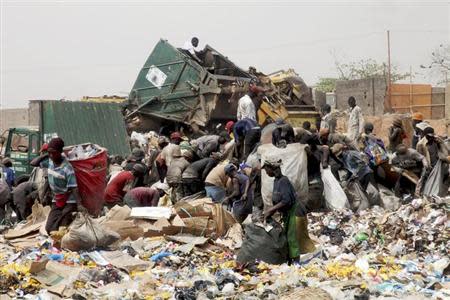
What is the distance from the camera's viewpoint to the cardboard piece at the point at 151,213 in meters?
7.97

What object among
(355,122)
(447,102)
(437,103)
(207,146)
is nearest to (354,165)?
(355,122)

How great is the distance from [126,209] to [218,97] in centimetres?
711

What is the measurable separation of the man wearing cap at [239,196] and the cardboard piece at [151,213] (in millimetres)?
888

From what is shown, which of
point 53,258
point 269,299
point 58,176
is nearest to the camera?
point 269,299

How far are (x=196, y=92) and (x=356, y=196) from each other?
6628mm

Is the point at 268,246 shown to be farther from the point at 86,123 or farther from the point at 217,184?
the point at 86,123

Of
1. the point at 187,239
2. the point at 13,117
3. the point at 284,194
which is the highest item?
the point at 284,194

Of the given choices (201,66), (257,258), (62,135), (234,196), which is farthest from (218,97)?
(257,258)

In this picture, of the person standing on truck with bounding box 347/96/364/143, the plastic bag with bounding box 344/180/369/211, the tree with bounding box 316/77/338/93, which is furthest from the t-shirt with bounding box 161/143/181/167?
the tree with bounding box 316/77/338/93

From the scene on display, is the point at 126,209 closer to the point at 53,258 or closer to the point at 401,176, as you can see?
the point at 53,258

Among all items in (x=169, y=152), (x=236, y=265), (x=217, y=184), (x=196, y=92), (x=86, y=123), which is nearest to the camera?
(x=236, y=265)

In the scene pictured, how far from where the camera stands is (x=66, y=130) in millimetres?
13891

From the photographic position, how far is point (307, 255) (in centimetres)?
674

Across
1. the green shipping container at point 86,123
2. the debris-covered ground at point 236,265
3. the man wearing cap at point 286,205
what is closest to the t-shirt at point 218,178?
the debris-covered ground at point 236,265
